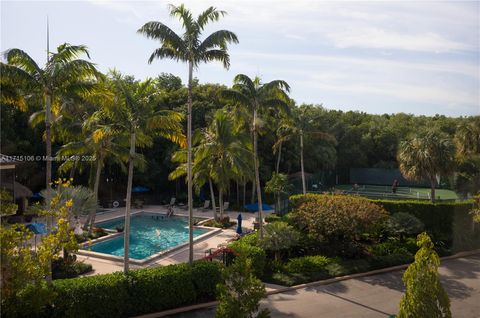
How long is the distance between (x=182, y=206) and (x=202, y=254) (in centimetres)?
1594

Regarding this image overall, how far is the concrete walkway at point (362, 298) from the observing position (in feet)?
47.8

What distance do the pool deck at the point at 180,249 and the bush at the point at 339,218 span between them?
5808mm

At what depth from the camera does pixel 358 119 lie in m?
63.7

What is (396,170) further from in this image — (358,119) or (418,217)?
(418,217)

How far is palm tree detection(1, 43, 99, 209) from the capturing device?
42.9ft

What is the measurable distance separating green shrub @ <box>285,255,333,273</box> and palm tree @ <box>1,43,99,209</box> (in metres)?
10.4

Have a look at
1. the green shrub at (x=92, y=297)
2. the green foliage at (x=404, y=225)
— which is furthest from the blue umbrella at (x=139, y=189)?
the green shrub at (x=92, y=297)

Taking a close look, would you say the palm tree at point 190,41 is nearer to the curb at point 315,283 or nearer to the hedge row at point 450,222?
the curb at point 315,283

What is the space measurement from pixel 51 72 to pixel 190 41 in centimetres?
510

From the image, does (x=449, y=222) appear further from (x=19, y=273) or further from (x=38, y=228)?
(x=19, y=273)

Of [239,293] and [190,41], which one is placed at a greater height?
[190,41]

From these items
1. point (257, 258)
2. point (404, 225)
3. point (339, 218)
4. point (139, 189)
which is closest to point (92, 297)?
point (257, 258)

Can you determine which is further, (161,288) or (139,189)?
(139,189)

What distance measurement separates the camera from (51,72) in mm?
13453
